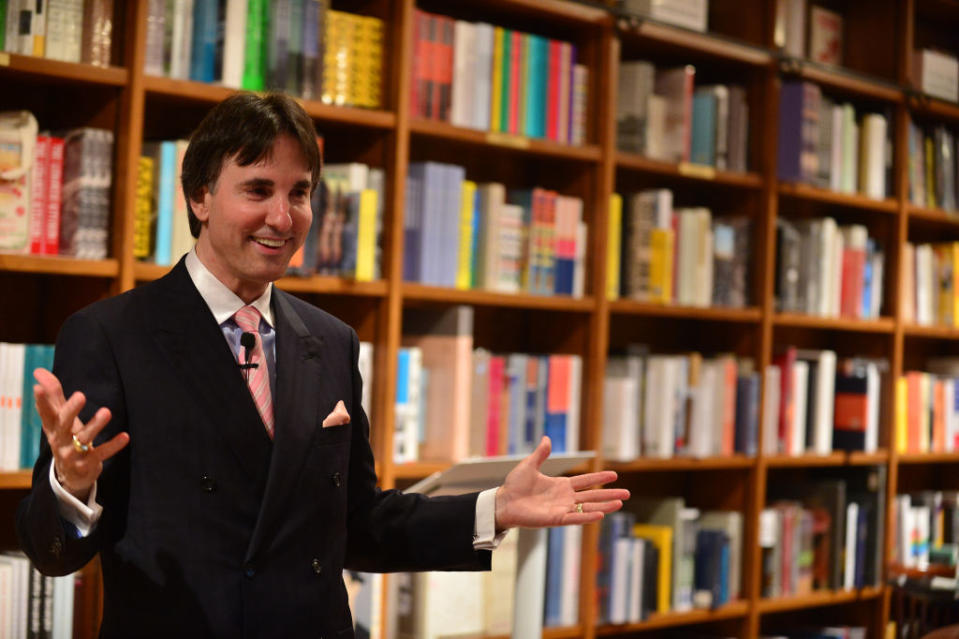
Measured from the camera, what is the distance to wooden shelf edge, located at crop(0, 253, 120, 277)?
2521mm

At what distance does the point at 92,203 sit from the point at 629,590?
202 centimetres

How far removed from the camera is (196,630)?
1.54 meters

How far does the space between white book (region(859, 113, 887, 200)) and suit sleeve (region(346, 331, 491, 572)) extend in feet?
10.1

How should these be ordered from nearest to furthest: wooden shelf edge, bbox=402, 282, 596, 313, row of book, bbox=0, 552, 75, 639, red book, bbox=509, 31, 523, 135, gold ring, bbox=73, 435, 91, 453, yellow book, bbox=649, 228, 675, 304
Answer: gold ring, bbox=73, 435, 91, 453
row of book, bbox=0, 552, 75, 639
wooden shelf edge, bbox=402, 282, 596, 313
red book, bbox=509, 31, 523, 135
yellow book, bbox=649, 228, 675, 304

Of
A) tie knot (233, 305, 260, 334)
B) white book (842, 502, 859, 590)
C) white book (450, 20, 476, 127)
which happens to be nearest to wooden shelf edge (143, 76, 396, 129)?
white book (450, 20, 476, 127)

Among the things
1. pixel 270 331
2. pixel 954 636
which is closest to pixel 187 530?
pixel 270 331

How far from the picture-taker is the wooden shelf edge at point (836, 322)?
13.6 ft

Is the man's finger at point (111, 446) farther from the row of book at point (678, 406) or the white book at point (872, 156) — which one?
the white book at point (872, 156)

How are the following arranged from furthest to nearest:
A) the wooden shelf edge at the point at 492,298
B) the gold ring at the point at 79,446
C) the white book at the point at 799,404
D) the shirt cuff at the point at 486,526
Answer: the white book at the point at 799,404 → the wooden shelf edge at the point at 492,298 → the shirt cuff at the point at 486,526 → the gold ring at the point at 79,446

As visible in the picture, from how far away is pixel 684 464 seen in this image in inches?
150

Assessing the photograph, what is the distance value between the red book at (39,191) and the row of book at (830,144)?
2452 mm

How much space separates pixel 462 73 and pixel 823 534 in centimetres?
220

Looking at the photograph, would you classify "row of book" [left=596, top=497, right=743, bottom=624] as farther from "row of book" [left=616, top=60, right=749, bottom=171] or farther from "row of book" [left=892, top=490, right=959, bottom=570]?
"row of book" [left=616, top=60, right=749, bottom=171]

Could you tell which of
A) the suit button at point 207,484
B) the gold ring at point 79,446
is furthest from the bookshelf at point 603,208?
the gold ring at point 79,446
